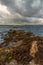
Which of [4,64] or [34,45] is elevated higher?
[34,45]

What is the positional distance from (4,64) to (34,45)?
482 cm

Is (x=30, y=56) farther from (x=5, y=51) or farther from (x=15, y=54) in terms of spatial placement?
(x=5, y=51)

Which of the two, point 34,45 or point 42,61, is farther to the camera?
point 34,45

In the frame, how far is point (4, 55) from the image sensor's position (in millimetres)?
29453

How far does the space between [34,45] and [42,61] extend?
3104 mm

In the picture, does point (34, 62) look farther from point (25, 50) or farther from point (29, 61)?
point (25, 50)

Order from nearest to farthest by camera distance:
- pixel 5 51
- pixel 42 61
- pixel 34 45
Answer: pixel 42 61 < pixel 34 45 < pixel 5 51

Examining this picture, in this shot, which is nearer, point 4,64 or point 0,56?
point 4,64

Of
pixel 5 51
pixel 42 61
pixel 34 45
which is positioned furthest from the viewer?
pixel 5 51

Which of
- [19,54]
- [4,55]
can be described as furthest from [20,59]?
[4,55]

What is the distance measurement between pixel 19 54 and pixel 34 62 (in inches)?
135

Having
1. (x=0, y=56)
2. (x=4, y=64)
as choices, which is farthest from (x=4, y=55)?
(x=4, y=64)

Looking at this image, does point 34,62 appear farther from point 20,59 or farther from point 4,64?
point 4,64

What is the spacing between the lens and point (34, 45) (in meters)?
28.1
